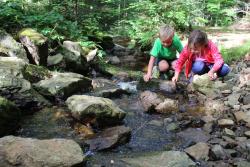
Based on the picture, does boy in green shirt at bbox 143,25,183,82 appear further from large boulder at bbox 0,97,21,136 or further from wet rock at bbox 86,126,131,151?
large boulder at bbox 0,97,21,136

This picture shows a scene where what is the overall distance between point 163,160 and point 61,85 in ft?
10.2

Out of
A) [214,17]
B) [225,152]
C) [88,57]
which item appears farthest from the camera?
[214,17]

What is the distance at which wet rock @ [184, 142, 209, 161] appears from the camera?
4.53 metres

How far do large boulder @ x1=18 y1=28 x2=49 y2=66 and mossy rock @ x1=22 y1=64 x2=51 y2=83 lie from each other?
0.56 m

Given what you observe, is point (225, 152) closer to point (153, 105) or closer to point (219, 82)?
point (153, 105)

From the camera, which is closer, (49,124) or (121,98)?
(49,124)

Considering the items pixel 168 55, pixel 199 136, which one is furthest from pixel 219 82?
pixel 199 136

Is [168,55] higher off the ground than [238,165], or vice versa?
[168,55]

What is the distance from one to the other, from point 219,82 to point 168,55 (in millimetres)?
1449

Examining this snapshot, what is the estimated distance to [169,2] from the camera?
1291cm

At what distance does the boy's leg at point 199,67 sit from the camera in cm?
643

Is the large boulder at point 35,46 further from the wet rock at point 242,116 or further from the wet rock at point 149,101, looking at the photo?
the wet rock at point 242,116

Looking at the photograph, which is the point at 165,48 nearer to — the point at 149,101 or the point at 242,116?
the point at 149,101

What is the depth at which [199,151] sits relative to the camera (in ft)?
15.3
